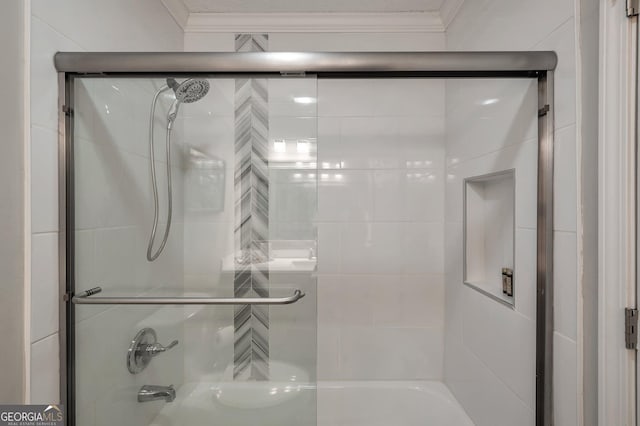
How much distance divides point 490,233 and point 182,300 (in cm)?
131

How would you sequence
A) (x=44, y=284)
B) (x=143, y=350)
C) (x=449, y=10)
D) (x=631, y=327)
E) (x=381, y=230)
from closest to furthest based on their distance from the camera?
(x=631, y=327), (x=44, y=284), (x=143, y=350), (x=449, y=10), (x=381, y=230)

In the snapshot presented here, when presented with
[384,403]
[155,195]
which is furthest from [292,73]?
[384,403]

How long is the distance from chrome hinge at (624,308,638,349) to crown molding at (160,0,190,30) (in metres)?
2.11

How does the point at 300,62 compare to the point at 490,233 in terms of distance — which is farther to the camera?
the point at 490,233

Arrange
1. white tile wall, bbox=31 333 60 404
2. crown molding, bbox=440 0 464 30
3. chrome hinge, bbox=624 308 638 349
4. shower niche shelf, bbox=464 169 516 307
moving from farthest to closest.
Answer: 1. crown molding, bbox=440 0 464 30
2. shower niche shelf, bbox=464 169 516 307
3. white tile wall, bbox=31 333 60 404
4. chrome hinge, bbox=624 308 638 349

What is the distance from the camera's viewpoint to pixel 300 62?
3.09ft

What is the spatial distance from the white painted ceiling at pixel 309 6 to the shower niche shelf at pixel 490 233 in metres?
0.97

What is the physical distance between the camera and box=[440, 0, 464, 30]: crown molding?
5.13 feet

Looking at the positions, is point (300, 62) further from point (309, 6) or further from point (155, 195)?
point (309, 6)

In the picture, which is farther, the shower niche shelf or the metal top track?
the shower niche shelf

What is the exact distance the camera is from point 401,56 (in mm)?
952

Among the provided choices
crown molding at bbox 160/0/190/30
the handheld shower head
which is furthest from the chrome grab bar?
crown molding at bbox 160/0/190/30

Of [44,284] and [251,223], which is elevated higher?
[251,223]

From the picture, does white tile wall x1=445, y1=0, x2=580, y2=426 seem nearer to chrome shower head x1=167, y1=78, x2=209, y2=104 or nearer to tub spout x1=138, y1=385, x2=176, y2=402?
chrome shower head x1=167, y1=78, x2=209, y2=104
